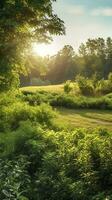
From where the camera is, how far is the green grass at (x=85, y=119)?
89.6 feet

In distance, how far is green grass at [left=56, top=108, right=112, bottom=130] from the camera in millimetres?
27312

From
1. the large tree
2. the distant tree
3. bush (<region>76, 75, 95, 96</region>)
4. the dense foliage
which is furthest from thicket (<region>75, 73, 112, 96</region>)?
the distant tree

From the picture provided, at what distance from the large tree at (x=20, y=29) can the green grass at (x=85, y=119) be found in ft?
15.0

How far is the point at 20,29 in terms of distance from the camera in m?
22.5

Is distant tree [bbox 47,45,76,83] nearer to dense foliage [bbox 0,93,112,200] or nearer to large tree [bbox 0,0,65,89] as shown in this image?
large tree [bbox 0,0,65,89]

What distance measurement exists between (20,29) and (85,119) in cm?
966

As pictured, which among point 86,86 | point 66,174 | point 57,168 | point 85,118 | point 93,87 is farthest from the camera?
point 86,86

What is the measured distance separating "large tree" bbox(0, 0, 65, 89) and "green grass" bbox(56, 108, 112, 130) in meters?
4.56

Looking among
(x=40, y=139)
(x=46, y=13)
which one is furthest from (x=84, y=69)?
(x=40, y=139)

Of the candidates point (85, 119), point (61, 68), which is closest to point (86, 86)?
point (85, 119)

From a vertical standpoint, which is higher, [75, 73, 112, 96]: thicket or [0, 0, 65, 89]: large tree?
[0, 0, 65, 89]: large tree

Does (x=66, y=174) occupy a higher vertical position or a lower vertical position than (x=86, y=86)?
lower

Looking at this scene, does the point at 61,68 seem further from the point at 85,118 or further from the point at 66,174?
the point at 66,174

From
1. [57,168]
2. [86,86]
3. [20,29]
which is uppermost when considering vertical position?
[20,29]
